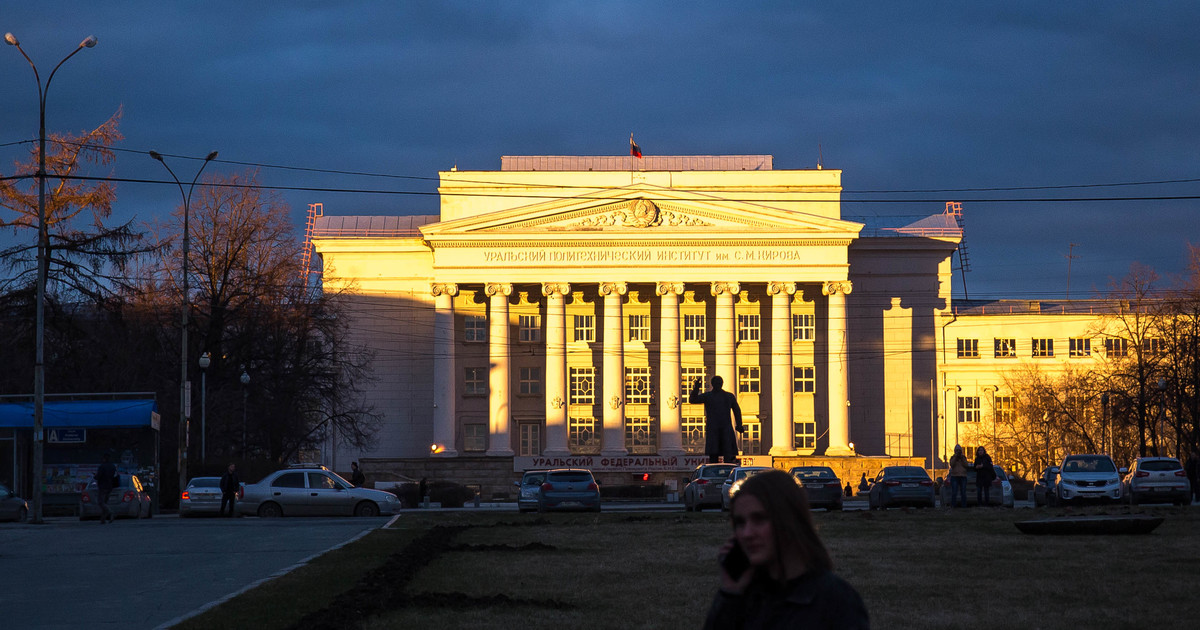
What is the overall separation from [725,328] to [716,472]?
1541 inches

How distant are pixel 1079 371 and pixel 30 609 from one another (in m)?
78.5

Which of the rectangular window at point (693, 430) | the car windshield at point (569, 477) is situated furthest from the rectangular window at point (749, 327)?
the car windshield at point (569, 477)

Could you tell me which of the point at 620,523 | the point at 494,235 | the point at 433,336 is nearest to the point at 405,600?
the point at 620,523

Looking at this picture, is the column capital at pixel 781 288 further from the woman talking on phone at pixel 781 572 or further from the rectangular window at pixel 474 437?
the woman talking on phone at pixel 781 572

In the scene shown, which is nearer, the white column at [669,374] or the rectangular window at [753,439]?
the white column at [669,374]

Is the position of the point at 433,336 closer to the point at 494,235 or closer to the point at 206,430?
the point at 494,235

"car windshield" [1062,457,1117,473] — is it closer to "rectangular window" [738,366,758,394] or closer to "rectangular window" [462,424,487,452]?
"rectangular window" [738,366,758,394]

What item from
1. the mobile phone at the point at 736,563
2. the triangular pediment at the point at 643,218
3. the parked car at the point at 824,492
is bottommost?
the parked car at the point at 824,492

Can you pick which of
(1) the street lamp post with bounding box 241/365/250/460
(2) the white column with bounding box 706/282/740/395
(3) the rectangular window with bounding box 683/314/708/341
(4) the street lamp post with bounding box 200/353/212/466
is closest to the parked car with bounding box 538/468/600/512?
(4) the street lamp post with bounding box 200/353/212/466

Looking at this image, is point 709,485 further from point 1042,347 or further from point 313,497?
point 1042,347

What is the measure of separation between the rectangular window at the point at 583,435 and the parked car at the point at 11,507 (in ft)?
142

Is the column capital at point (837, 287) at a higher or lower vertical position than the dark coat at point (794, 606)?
higher

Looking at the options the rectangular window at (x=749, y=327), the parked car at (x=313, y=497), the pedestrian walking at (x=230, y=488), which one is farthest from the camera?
the rectangular window at (x=749, y=327)

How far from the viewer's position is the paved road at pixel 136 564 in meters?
15.2
